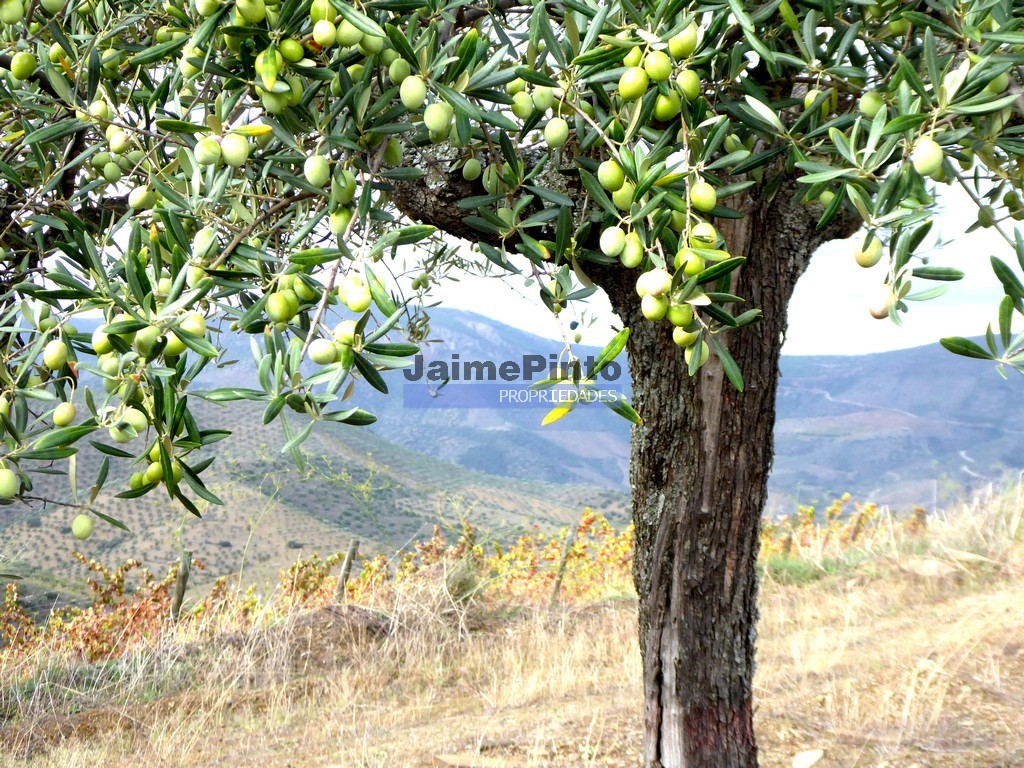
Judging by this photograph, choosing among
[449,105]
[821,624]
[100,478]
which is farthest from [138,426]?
[821,624]

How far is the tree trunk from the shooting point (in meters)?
2.05

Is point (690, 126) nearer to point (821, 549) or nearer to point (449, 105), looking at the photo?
point (449, 105)

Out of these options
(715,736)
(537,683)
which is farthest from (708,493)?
(537,683)

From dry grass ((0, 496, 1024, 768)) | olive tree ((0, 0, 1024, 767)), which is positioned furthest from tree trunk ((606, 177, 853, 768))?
dry grass ((0, 496, 1024, 768))

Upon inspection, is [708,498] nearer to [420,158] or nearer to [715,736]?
[715,736]

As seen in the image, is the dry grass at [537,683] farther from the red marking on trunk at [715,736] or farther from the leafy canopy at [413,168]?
the leafy canopy at [413,168]

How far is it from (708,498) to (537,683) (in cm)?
235

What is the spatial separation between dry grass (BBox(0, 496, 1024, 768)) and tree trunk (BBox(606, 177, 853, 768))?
2.10ft

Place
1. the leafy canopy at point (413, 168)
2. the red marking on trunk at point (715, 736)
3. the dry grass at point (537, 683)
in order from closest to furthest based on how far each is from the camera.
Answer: the leafy canopy at point (413, 168) → the red marking on trunk at point (715, 736) → the dry grass at point (537, 683)

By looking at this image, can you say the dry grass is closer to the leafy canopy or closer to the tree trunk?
the tree trunk

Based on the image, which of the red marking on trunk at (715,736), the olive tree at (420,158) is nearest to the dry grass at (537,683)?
the red marking on trunk at (715,736)

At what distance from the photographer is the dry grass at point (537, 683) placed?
10.2ft

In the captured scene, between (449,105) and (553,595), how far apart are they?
531cm

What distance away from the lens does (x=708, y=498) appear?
2.11 metres
